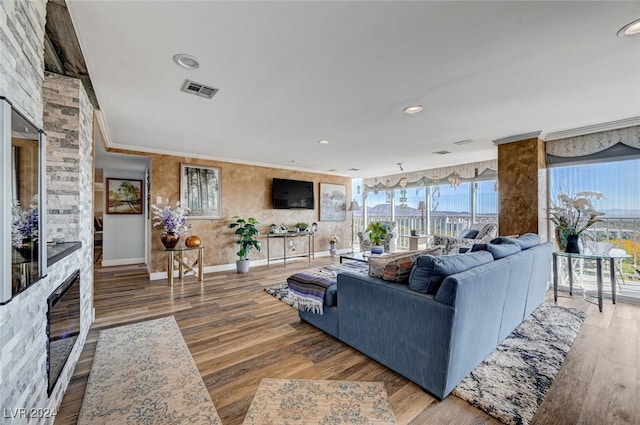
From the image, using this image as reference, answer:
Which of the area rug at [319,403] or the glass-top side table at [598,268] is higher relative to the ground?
the glass-top side table at [598,268]

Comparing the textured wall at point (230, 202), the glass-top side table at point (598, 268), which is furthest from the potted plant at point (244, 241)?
the glass-top side table at point (598, 268)

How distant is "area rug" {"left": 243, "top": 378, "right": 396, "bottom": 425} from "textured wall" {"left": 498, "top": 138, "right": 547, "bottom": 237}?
3.37 metres

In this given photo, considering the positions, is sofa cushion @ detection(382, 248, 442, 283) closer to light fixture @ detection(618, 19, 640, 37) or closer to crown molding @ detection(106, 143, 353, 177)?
light fixture @ detection(618, 19, 640, 37)

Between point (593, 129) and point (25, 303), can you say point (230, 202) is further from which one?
point (593, 129)

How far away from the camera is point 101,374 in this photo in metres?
1.99

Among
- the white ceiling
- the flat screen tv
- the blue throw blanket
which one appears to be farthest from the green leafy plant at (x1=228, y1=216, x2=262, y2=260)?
the blue throw blanket

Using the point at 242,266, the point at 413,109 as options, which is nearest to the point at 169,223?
the point at 242,266

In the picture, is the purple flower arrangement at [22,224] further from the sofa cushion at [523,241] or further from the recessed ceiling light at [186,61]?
the sofa cushion at [523,241]

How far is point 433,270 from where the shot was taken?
1.81m

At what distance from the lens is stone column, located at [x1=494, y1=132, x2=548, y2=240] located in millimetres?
3744

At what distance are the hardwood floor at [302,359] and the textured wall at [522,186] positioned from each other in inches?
42.7

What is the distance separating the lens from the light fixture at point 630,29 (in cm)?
159

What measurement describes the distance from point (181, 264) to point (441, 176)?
5965 mm

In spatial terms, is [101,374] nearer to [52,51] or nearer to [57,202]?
[57,202]
